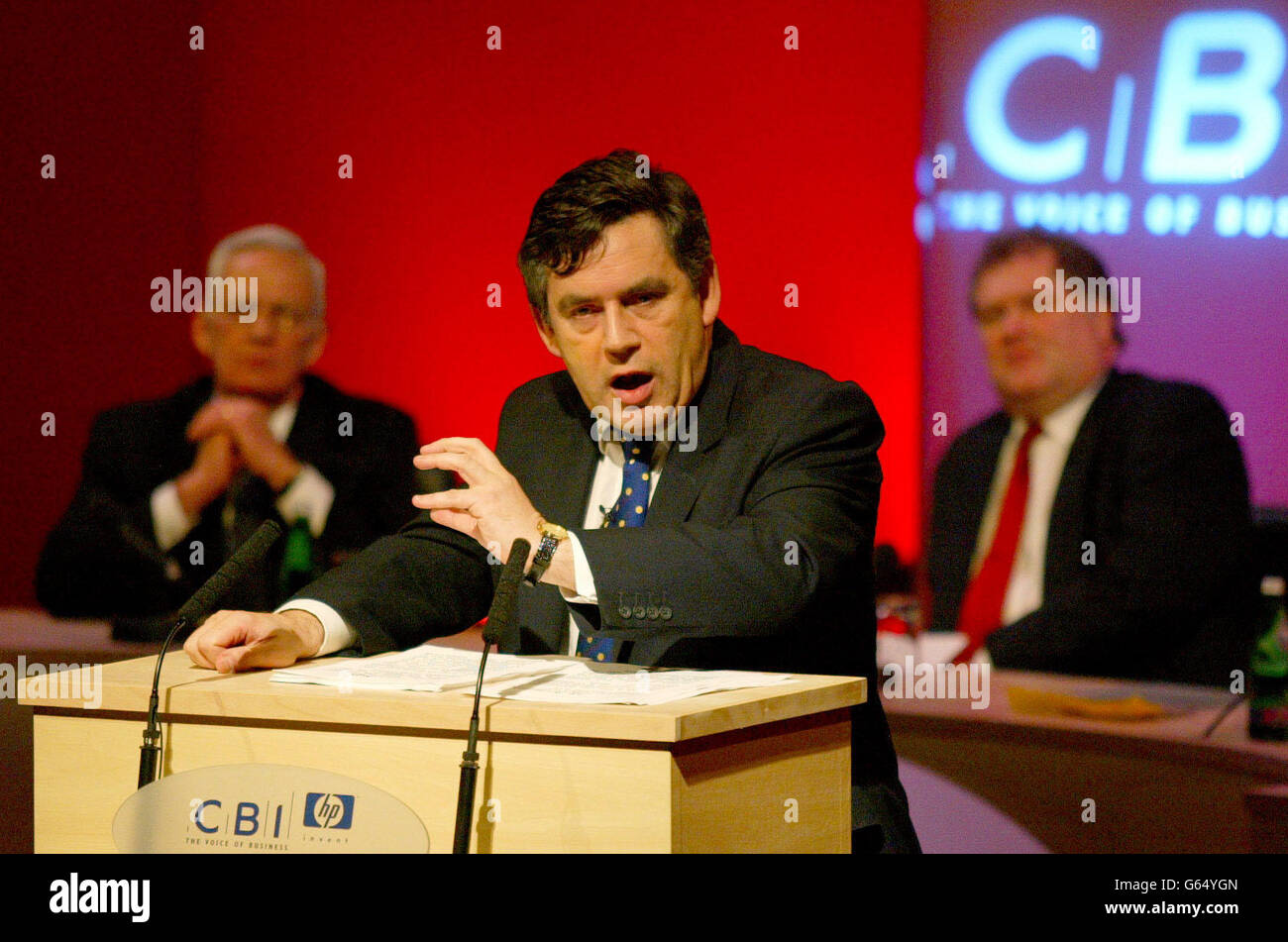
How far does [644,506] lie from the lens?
213 cm

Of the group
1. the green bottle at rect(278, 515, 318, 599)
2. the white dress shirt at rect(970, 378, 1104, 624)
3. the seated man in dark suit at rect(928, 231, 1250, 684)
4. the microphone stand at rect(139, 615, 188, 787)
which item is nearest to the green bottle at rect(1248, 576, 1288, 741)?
the seated man in dark suit at rect(928, 231, 1250, 684)

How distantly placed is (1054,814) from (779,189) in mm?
2266

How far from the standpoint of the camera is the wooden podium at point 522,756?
1341 millimetres

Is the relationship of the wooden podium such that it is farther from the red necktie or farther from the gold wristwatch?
the red necktie

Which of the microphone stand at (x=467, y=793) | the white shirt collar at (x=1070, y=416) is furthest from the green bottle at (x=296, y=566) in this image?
the microphone stand at (x=467, y=793)

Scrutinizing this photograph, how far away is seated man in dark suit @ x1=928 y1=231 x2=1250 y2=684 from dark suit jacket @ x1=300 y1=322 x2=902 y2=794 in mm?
2015

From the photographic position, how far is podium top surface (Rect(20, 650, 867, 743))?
1.34 metres

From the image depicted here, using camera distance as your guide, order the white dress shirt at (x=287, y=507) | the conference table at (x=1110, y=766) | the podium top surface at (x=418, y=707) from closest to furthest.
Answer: the podium top surface at (x=418, y=707) → the conference table at (x=1110, y=766) → the white dress shirt at (x=287, y=507)

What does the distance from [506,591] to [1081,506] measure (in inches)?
114

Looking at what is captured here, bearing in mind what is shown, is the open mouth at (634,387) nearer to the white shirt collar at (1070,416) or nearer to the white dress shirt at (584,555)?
the white dress shirt at (584,555)

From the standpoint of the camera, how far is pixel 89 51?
4746 millimetres
